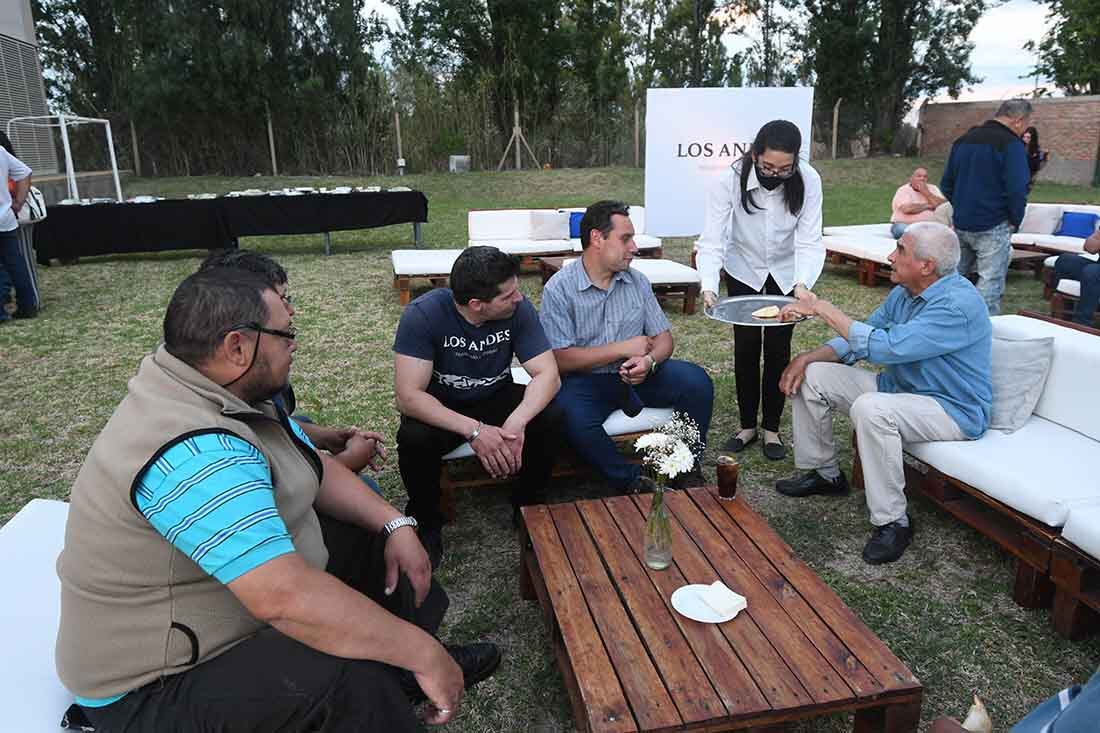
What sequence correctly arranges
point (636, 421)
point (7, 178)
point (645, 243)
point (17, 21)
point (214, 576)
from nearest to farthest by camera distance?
point (214, 576) → point (636, 421) → point (7, 178) → point (645, 243) → point (17, 21)

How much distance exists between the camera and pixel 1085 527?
2.25 meters

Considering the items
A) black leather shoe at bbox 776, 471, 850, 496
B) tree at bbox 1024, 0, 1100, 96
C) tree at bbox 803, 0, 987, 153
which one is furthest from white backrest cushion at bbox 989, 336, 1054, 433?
tree at bbox 1024, 0, 1100, 96

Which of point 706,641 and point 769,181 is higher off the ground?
point 769,181

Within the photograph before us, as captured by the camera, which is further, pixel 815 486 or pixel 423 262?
pixel 423 262

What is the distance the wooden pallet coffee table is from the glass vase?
0.03 meters

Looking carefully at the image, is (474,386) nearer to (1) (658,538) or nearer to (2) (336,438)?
(2) (336,438)

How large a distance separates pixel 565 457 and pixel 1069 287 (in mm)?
4750

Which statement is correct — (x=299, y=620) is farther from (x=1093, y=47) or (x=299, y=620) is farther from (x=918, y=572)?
(x=1093, y=47)

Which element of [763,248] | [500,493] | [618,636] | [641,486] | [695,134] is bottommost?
[500,493]

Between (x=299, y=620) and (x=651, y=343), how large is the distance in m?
2.30

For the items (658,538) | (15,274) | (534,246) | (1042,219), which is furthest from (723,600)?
(1042,219)

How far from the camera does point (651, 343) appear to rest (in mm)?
3393

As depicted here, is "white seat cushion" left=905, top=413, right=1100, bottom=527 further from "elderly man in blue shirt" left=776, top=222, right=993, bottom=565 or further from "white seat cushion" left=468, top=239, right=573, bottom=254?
"white seat cushion" left=468, top=239, right=573, bottom=254

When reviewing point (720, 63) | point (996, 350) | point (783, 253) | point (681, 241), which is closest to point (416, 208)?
point (681, 241)
